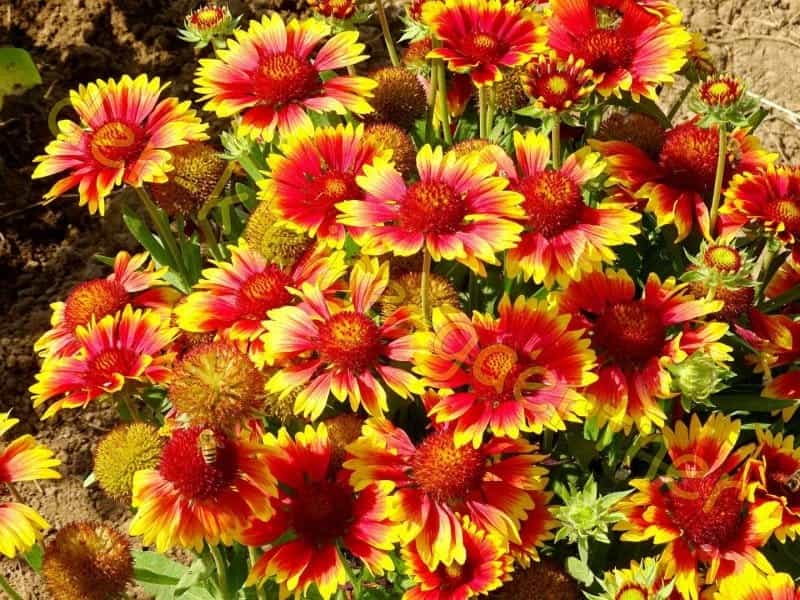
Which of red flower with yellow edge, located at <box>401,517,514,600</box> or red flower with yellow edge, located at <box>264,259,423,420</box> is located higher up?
red flower with yellow edge, located at <box>264,259,423,420</box>

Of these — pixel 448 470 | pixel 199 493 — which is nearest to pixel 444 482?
pixel 448 470

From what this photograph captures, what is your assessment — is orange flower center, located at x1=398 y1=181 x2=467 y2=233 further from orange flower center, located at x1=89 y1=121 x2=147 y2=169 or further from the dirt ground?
the dirt ground

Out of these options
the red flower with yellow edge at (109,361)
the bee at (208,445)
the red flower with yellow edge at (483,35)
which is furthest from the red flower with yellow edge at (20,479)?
the red flower with yellow edge at (483,35)

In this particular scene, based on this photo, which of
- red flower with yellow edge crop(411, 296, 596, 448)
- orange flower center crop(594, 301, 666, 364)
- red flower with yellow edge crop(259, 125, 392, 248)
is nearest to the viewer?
red flower with yellow edge crop(411, 296, 596, 448)

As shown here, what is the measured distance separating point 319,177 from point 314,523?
607mm

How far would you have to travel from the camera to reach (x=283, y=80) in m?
1.76

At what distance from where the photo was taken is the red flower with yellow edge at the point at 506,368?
139cm

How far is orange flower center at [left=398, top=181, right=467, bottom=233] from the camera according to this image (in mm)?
1451

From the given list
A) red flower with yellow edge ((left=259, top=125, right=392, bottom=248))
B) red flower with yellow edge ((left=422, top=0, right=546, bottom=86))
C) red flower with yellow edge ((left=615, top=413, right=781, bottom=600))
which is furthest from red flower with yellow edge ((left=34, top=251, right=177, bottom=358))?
red flower with yellow edge ((left=615, top=413, right=781, bottom=600))

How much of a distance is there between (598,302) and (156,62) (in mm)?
2107

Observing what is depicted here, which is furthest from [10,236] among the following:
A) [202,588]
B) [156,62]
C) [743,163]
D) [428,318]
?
[743,163]

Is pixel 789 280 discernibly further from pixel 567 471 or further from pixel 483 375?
pixel 483 375

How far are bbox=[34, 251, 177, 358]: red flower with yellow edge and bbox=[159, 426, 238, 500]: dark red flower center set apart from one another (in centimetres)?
51

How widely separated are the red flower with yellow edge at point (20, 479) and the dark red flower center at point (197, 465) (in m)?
0.28
